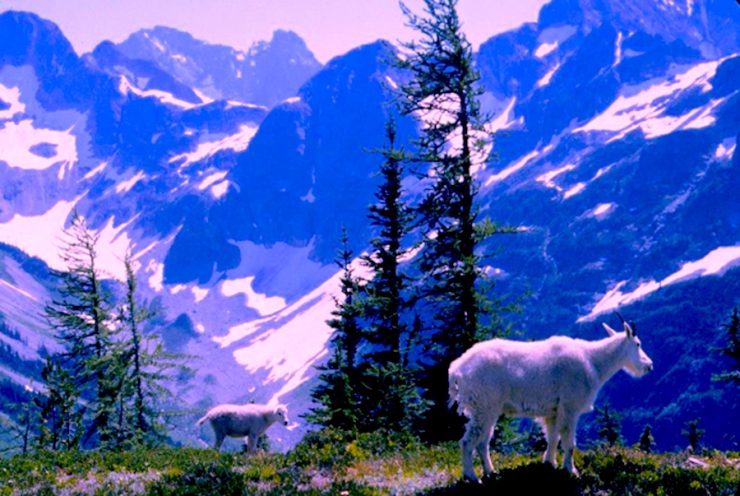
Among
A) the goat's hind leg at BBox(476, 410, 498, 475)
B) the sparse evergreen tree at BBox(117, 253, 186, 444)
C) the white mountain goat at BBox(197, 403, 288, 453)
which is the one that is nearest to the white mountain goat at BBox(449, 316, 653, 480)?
the goat's hind leg at BBox(476, 410, 498, 475)

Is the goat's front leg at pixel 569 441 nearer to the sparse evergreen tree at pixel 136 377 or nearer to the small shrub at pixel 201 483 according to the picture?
the small shrub at pixel 201 483

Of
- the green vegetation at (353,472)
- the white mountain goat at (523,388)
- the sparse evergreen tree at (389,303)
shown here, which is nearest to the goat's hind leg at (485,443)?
the white mountain goat at (523,388)

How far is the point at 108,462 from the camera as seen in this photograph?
15.4 meters

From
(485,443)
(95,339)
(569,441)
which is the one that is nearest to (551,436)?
(569,441)

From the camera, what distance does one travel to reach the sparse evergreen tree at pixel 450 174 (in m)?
22.9

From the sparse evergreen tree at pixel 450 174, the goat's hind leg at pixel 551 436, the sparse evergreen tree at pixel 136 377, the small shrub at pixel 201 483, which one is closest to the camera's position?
the small shrub at pixel 201 483

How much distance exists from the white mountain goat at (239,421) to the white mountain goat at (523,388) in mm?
13759

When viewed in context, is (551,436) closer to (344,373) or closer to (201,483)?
(201,483)

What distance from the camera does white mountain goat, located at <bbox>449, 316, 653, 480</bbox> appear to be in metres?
11.4

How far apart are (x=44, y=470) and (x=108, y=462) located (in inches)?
50.5

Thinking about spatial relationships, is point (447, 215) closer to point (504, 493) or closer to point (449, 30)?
point (449, 30)

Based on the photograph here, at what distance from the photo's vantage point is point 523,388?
11.5 m

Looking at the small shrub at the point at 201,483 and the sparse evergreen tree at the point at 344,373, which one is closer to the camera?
the small shrub at the point at 201,483

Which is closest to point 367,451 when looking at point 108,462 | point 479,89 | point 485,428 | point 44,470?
point 485,428
